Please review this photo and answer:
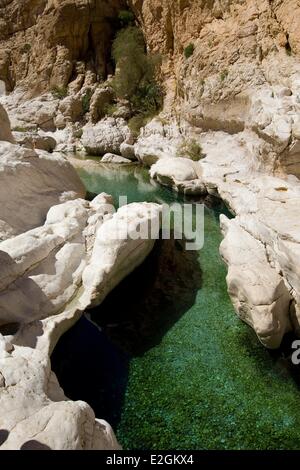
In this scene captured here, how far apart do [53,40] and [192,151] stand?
77.9 feet

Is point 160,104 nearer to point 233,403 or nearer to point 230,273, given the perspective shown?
point 230,273

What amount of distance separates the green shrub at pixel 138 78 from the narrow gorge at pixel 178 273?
3.60m

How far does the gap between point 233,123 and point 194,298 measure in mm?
12368

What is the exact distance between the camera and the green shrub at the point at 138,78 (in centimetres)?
2870

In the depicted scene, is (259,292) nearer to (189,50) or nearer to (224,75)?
(224,75)

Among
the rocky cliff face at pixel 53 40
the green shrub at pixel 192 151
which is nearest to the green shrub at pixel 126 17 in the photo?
the rocky cliff face at pixel 53 40

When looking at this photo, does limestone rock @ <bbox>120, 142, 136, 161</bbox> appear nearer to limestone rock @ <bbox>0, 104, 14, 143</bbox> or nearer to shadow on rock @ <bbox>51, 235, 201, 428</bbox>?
limestone rock @ <bbox>0, 104, 14, 143</bbox>

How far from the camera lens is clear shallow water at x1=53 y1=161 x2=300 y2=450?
6.45 meters

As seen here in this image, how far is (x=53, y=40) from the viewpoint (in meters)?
35.4

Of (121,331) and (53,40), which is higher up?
(53,40)

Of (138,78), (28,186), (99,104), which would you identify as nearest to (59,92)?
(99,104)

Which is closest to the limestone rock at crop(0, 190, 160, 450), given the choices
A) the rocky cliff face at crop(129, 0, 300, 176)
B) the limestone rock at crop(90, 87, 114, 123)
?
the rocky cliff face at crop(129, 0, 300, 176)

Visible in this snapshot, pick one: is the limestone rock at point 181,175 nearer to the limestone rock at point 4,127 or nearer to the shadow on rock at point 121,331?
the shadow on rock at point 121,331

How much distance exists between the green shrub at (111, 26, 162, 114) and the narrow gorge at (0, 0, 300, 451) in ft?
11.8
